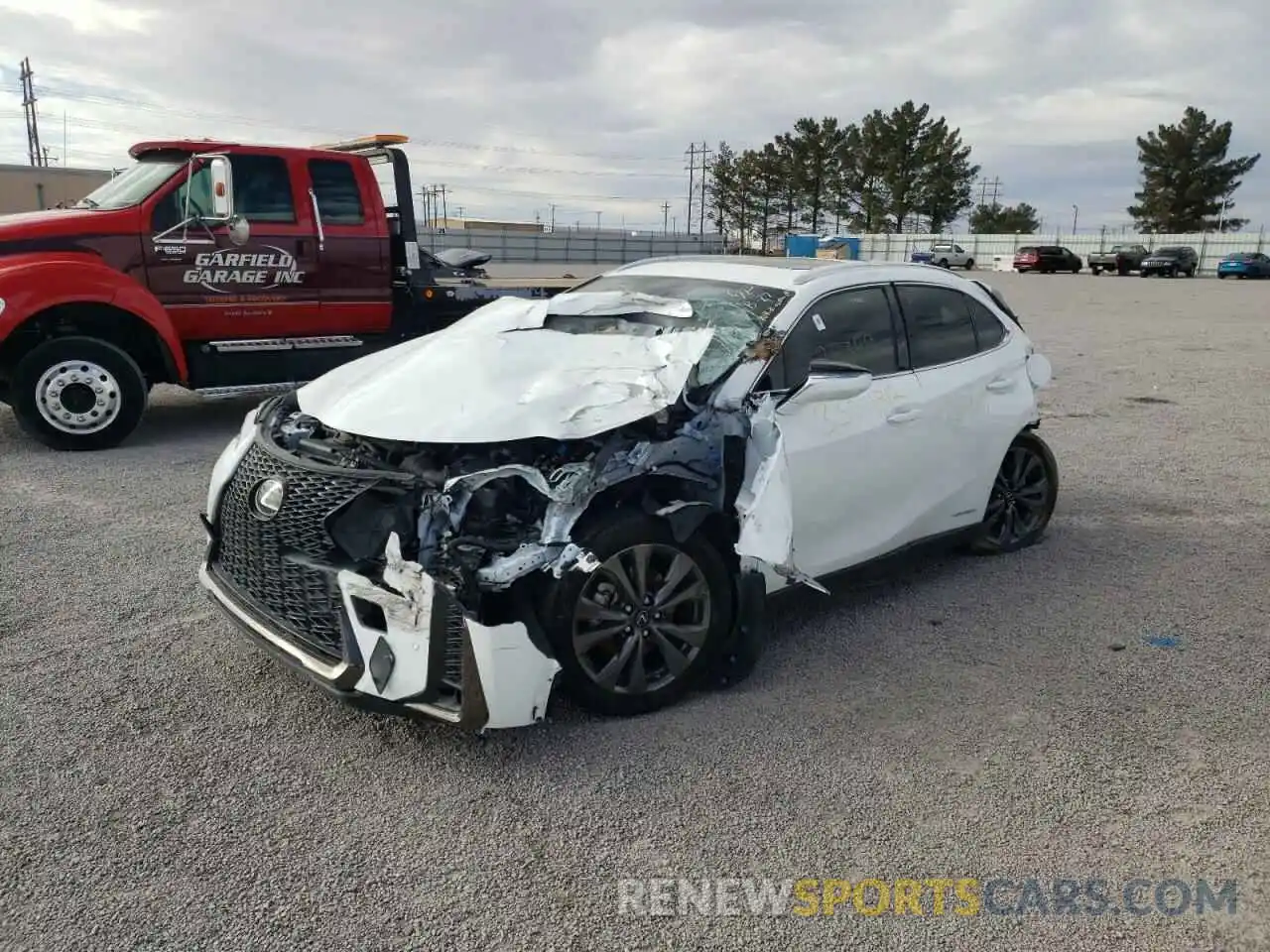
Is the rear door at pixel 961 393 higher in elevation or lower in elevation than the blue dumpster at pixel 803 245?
lower

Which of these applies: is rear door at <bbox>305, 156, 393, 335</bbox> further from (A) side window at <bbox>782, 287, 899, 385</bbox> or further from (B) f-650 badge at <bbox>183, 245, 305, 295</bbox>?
(A) side window at <bbox>782, 287, 899, 385</bbox>

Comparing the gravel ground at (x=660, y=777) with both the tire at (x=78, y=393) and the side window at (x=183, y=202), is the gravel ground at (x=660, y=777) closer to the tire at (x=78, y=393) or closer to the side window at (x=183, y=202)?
the tire at (x=78, y=393)

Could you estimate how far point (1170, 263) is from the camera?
152 ft

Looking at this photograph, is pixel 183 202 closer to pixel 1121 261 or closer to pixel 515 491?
pixel 515 491

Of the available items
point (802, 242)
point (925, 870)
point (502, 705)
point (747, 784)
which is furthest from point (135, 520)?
point (802, 242)

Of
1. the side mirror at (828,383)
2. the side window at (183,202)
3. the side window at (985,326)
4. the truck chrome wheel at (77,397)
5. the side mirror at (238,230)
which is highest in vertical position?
the side window at (183,202)

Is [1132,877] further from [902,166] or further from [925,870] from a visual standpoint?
[902,166]

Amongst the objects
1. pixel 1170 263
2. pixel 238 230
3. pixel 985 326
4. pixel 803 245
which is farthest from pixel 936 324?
pixel 1170 263

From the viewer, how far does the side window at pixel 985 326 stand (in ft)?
17.2

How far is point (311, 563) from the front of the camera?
345 centimetres

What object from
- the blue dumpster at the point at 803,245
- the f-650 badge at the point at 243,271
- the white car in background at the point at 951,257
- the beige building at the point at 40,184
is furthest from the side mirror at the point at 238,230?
the white car in background at the point at 951,257

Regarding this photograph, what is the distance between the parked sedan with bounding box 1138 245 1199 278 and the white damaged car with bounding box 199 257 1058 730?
48147mm

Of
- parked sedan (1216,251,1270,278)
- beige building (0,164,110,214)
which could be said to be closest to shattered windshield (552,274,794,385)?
beige building (0,164,110,214)

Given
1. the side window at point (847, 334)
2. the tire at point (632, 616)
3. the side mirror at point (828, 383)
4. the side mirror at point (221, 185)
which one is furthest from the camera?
the side mirror at point (221, 185)
